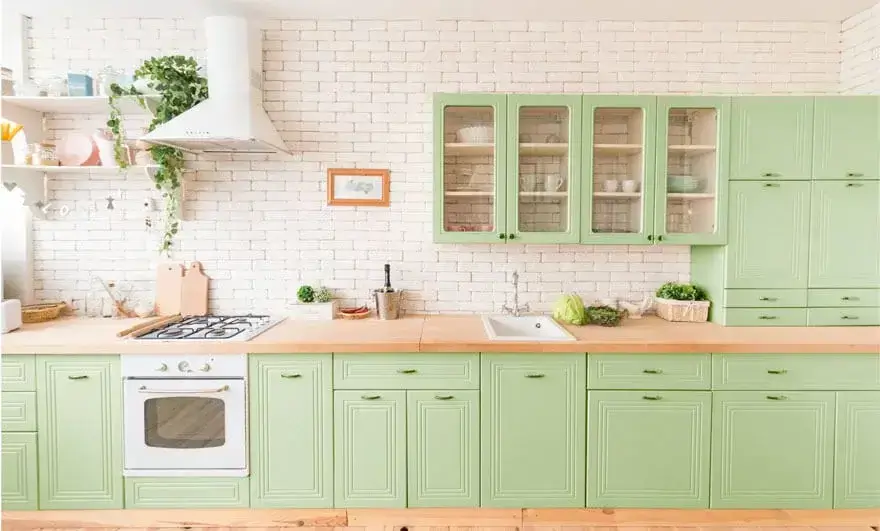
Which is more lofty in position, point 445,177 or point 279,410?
point 445,177

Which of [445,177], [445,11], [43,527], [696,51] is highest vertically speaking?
[445,11]

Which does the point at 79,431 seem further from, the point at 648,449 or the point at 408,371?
the point at 648,449

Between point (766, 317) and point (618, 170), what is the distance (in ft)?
3.92

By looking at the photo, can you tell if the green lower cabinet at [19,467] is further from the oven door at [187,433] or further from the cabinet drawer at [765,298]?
the cabinet drawer at [765,298]

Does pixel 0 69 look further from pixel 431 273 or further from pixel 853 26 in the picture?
pixel 853 26

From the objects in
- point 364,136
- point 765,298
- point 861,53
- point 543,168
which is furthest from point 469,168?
point 861,53

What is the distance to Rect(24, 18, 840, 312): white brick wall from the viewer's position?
10.8 feet

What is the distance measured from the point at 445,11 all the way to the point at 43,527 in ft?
11.6

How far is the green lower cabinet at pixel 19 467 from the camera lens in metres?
2.64

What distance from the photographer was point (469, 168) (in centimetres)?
308

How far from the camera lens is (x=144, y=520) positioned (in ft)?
8.77

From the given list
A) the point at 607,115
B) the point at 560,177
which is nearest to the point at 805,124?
the point at 607,115

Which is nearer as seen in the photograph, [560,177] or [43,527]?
[43,527]

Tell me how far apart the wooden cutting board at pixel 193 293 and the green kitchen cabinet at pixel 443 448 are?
61.1 inches
